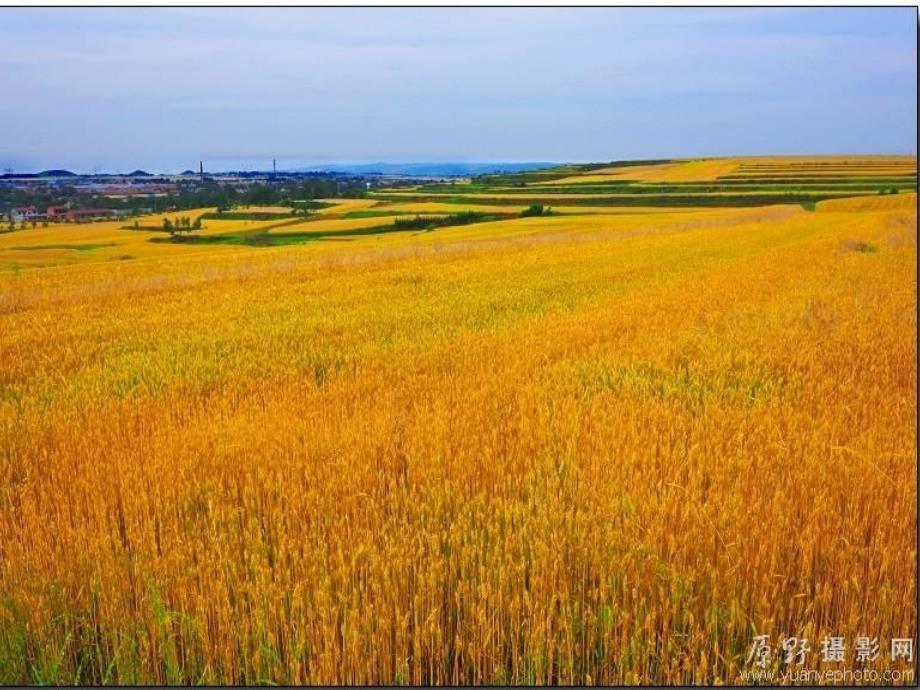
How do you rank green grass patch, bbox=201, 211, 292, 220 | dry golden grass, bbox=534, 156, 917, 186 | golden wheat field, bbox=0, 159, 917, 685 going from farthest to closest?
dry golden grass, bbox=534, 156, 917, 186 < green grass patch, bbox=201, 211, 292, 220 < golden wheat field, bbox=0, 159, 917, 685

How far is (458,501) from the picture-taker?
420cm

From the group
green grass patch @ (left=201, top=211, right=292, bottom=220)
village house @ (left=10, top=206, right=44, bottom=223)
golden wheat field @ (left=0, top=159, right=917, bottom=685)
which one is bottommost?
golden wheat field @ (left=0, top=159, right=917, bottom=685)

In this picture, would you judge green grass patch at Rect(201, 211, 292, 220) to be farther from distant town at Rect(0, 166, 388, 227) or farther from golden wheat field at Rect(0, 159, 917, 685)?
golden wheat field at Rect(0, 159, 917, 685)

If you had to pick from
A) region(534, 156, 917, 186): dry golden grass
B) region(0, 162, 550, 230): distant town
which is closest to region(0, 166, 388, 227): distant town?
region(0, 162, 550, 230): distant town

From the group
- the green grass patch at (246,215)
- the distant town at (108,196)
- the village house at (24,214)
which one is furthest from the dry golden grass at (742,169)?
the village house at (24,214)

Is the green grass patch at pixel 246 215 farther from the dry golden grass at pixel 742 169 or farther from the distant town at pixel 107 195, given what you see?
the dry golden grass at pixel 742 169

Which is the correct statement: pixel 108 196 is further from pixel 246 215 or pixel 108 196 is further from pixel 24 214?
pixel 246 215

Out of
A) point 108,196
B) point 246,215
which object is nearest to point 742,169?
point 246,215

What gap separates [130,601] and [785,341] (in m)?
7.14

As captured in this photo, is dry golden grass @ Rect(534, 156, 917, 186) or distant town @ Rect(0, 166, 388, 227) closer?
distant town @ Rect(0, 166, 388, 227)

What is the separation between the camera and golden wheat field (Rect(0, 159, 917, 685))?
320 cm

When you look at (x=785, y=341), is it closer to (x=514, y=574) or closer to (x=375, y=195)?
(x=514, y=574)

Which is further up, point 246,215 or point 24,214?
point 246,215

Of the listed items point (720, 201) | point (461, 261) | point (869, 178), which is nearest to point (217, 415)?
point (461, 261)
